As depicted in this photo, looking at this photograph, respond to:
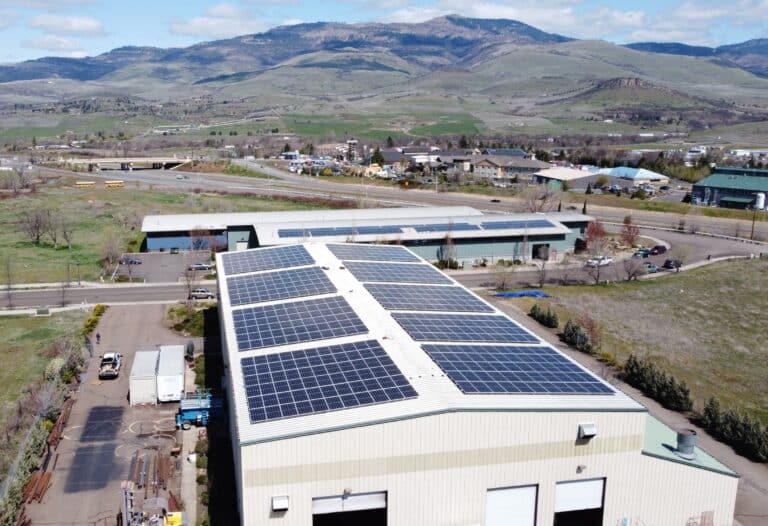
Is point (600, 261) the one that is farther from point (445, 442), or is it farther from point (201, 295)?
point (445, 442)

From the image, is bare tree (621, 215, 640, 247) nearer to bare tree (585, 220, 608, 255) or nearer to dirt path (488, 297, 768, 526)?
bare tree (585, 220, 608, 255)

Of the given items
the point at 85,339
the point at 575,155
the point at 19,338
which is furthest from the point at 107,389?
the point at 575,155

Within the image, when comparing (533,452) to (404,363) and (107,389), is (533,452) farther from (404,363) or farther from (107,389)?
(107,389)

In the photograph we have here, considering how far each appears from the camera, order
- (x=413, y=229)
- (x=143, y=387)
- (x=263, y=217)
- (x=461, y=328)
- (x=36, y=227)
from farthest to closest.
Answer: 1. (x=36, y=227)
2. (x=263, y=217)
3. (x=413, y=229)
4. (x=143, y=387)
5. (x=461, y=328)

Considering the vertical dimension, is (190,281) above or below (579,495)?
below

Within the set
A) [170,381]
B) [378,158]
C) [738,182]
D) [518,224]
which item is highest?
[738,182]

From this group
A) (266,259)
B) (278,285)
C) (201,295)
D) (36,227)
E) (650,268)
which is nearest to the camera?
(278,285)

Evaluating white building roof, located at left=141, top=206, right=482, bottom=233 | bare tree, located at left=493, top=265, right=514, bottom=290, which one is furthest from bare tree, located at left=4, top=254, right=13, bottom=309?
bare tree, located at left=493, top=265, right=514, bottom=290

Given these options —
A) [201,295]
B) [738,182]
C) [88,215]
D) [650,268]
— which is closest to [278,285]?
[201,295]
